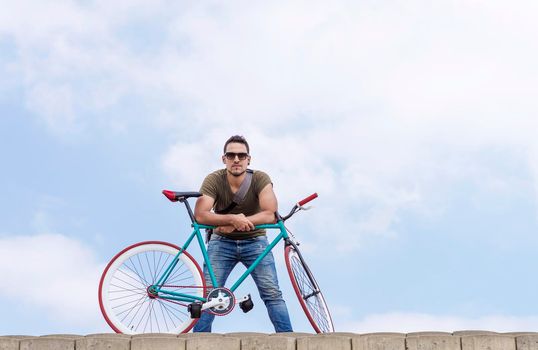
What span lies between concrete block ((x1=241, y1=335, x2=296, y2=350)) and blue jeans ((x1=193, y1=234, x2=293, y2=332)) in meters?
1.57

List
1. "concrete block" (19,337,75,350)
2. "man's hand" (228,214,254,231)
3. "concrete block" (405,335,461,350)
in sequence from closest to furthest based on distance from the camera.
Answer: "concrete block" (405,335,461,350) < "concrete block" (19,337,75,350) < "man's hand" (228,214,254,231)

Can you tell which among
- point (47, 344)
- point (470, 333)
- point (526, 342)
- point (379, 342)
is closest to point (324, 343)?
point (379, 342)

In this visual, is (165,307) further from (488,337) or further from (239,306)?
(488,337)

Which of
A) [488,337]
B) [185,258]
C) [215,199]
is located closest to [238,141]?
[215,199]

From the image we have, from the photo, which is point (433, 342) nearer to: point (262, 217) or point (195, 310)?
point (262, 217)

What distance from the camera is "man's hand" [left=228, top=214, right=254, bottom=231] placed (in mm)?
7887

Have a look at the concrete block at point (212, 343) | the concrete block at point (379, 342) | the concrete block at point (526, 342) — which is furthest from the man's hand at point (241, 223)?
the concrete block at point (526, 342)

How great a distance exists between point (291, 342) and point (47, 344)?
5.92 feet

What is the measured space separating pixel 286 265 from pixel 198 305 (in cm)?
86

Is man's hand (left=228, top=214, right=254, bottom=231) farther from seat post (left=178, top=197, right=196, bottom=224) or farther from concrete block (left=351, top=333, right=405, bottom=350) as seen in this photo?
concrete block (left=351, top=333, right=405, bottom=350)

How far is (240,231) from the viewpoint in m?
8.08

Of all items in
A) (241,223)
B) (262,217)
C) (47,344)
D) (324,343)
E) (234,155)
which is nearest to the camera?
(324,343)

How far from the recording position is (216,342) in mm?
6465

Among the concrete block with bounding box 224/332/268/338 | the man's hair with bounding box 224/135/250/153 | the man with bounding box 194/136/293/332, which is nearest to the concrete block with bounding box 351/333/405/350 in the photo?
the concrete block with bounding box 224/332/268/338
